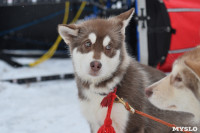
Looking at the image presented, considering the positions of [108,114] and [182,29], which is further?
[182,29]

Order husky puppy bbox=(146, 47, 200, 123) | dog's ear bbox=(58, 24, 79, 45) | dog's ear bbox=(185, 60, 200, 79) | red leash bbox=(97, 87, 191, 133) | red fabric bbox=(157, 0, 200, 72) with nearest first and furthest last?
dog's ear bbox=(185, 60, 200, 79) → husky puppy bbox=(146, 47, 200, 123) → red leash bbox=(97, 87, 191, 133) → dog's ear bbox=(58, 24, 79, 45) → red fabric bbox=(157, 0, 200, 72)

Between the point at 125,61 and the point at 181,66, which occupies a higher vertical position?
the point at 181,66

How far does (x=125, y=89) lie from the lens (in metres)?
2.43

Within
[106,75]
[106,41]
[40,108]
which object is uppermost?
[106,41]

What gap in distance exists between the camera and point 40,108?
404 cm

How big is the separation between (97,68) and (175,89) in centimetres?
69

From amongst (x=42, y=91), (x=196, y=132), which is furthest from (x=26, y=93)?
(x=196, y=132)

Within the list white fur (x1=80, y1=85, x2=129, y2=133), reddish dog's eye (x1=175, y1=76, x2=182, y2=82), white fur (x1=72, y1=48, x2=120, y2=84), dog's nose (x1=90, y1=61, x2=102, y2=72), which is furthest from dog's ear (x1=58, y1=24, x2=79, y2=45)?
reddish dog's eye (x1=175, y1=76, x2=182, y2=82)

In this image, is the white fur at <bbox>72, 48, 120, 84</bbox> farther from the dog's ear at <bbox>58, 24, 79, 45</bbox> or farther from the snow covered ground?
the snow covered ground

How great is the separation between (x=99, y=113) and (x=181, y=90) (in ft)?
2.69

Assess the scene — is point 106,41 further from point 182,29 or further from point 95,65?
point 182,29

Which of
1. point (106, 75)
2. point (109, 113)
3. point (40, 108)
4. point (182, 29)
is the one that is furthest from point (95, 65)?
point (182, 29)

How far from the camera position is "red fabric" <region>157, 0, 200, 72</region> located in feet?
13.4

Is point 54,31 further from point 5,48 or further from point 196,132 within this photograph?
point 196,132
